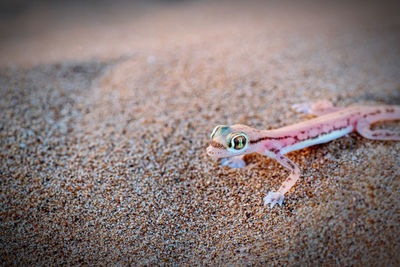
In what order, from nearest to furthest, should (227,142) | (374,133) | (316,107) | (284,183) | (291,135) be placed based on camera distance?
(227,142) < (284,183) < (291,135) < (374,133) < (316,107)

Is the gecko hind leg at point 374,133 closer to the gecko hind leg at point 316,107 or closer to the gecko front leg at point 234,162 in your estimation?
the gecko hind leg at point 316,107

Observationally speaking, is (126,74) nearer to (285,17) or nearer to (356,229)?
(356,229)

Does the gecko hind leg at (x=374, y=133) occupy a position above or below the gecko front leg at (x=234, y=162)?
above

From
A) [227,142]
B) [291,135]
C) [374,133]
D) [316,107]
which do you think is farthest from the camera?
[316,107]

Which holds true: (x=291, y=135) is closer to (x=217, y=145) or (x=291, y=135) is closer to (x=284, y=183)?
(x=284, y=183)

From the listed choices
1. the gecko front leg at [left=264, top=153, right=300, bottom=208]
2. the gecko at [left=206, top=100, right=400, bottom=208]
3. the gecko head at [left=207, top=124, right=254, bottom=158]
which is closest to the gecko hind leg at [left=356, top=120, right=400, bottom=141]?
the gecko at [left=206, top=100, right=400, bottom=208]

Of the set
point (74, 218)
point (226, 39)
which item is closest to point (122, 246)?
point (74, 218)

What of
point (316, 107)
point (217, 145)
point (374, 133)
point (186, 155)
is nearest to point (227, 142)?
point (217, 145)

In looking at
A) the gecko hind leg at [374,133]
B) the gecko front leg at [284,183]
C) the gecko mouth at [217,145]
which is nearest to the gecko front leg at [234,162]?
the gecko front leg at [284,183]
